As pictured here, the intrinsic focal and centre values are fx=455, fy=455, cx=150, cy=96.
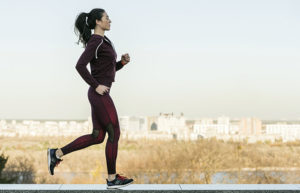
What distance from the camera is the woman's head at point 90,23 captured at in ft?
12.9

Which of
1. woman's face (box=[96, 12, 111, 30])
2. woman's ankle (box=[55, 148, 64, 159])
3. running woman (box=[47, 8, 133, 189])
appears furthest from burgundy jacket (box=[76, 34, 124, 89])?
woman's ankle (box=[55, 148, 64, 159])

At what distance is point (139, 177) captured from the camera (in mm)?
25609

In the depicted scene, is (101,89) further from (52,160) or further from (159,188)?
(159,188)

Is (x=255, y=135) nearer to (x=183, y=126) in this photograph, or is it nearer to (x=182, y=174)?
(x=183, y=126)

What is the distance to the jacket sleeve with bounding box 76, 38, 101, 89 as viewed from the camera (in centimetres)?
369

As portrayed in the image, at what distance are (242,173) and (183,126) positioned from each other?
5517 cm

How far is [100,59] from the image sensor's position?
384cm

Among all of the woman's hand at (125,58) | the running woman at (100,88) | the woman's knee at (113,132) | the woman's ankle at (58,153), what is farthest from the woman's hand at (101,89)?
the woman's ankle at (58,153)

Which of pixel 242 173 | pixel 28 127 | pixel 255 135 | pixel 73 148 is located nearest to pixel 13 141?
pixel 28 127

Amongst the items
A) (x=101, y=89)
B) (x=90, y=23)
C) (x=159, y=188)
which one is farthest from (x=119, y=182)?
(x=90, y=23)

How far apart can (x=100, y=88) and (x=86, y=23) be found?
68cm

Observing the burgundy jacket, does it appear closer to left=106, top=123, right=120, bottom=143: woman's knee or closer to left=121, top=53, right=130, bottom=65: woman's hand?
left=121, top=53, right=130, bottom=65: woman's hand

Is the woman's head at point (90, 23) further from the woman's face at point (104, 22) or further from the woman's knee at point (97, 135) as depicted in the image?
the woman's knee at point (97, 135)

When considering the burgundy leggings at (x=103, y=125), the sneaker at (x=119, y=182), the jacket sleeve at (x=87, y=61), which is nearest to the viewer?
the jacket sleeve at (x=87, y=61)
